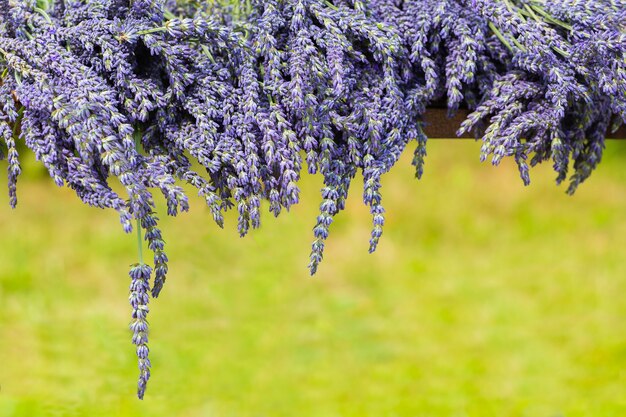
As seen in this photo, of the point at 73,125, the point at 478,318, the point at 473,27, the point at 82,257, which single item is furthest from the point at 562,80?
the point at 82,257

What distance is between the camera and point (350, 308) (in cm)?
324

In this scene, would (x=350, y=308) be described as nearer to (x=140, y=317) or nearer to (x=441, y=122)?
(x=441, y=122)

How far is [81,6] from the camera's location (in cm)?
105

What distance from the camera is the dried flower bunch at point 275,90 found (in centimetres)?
92

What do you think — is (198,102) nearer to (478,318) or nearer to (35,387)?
(35,387)

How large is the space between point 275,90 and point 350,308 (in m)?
2.33

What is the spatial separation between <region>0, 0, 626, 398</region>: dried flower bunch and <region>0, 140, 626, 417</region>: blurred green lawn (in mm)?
1047

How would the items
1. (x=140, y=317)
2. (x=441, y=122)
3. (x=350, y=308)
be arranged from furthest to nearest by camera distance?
(x=350, y=308) < (x=441, y=122) < (x=140, y=317)

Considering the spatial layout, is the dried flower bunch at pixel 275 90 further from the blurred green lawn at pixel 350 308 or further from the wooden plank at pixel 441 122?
the blurred green lawn at pixel 350 308

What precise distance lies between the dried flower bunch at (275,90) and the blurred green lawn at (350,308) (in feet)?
3.44

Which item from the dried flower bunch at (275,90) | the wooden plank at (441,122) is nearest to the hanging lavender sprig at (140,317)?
the dried flower bunch at (275,90)

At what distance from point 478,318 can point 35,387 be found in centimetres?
179

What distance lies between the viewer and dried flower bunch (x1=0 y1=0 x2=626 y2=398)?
36.2 inches

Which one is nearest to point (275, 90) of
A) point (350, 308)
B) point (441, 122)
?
point (441, 122)
